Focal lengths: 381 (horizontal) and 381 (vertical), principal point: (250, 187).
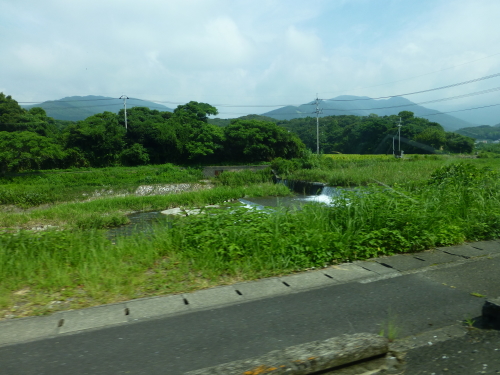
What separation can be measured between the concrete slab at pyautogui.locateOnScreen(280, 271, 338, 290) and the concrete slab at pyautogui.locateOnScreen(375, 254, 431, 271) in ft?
3.05

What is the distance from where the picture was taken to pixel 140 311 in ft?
10.7

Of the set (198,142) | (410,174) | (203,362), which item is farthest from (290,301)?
(198,142)

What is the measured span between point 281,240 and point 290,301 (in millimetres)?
1330

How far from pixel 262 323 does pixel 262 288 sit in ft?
2.64

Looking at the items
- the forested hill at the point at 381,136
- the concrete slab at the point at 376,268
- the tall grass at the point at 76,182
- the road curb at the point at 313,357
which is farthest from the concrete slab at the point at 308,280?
the forested hill at the point at 381,136

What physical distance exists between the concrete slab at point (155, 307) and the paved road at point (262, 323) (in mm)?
64

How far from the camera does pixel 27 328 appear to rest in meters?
2.96

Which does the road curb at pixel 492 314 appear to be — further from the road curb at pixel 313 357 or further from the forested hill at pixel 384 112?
the forested hill at pixel 384 112

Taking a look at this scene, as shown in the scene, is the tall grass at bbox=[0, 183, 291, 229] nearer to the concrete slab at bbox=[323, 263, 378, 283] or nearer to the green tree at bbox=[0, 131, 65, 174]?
the green tree at bbox=[0, 131, 65, 174]

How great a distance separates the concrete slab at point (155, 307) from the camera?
126 inches

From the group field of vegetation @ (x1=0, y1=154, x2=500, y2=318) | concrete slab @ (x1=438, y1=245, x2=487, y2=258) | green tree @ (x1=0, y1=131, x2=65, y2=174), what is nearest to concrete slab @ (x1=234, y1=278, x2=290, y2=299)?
field of vegetation @ (x1=0, y1=154, x2=500, y2=318)

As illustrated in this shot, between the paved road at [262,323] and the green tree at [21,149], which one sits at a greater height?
the green tree at [21,149]

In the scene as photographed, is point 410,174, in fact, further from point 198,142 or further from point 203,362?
point 198,142

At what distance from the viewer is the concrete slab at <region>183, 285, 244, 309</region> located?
11.3 feet
